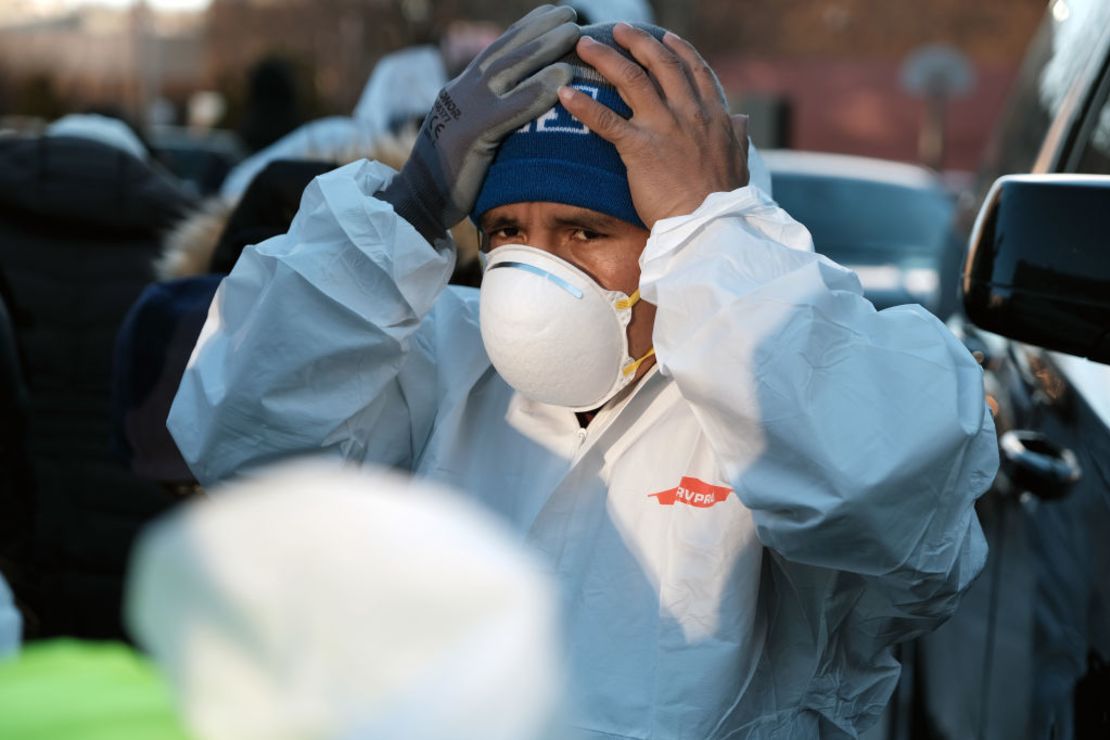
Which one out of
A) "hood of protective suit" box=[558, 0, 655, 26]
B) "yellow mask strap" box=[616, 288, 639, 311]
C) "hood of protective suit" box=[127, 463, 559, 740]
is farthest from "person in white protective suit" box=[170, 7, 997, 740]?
"hood of protective suit" box=[558, 0, 655, 26]

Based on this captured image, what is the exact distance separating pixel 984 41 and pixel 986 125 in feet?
23.8

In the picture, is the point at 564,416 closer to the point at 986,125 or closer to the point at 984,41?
the point at 986,125

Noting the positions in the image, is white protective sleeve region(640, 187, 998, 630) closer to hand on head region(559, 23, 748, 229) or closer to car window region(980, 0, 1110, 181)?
hand on head region(559, 23, 748, 229)

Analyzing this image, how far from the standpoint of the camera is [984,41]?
1499 inches

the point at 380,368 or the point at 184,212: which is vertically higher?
the point at 380,368

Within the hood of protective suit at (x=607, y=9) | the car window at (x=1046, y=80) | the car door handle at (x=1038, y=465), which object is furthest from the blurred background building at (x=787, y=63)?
the car door handle at (x=1038, y=465)

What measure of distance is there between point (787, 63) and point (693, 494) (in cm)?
3383

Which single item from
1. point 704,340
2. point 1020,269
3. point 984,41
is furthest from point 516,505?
point 984,41

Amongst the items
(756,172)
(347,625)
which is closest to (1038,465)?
(756,172)

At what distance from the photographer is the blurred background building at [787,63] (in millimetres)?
30531

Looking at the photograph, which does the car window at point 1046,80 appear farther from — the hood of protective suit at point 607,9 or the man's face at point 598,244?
the hood of protective suit at point 607,9

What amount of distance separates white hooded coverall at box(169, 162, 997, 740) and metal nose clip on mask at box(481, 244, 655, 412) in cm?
8

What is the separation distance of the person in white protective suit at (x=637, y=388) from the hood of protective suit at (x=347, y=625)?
109 centimetres

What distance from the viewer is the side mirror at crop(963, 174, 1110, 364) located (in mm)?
1909
